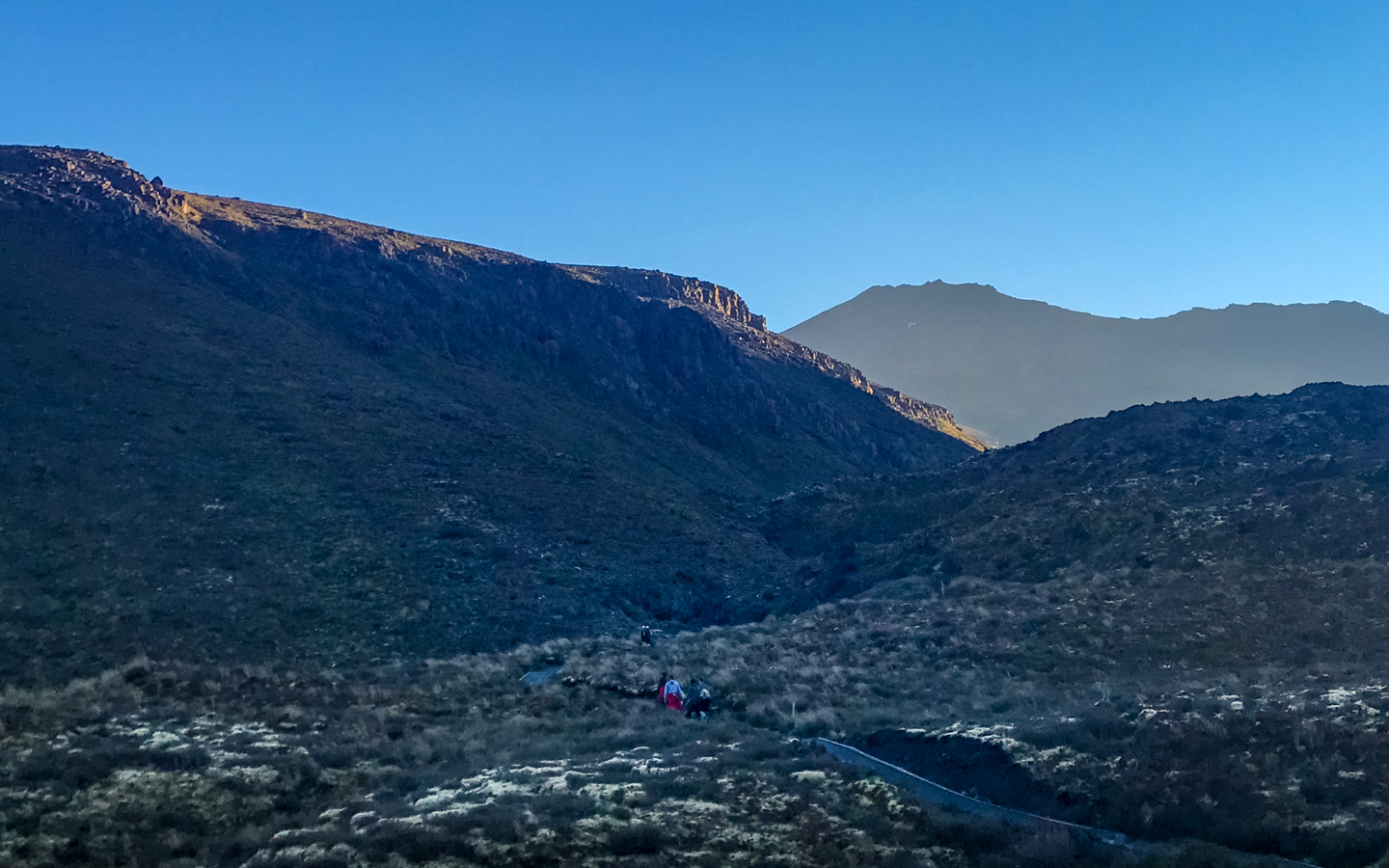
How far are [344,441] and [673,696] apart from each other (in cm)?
3719

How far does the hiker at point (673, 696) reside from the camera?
21.6 metres

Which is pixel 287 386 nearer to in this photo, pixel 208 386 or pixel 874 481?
pixel 208 386

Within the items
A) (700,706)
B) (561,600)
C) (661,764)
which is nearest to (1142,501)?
(561,600)

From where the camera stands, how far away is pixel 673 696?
21.8m

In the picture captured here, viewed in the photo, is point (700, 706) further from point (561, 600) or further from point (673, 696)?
point (561, 600)

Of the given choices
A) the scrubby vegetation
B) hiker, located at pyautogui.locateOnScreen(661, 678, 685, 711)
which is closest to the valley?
the scrubby vegetation

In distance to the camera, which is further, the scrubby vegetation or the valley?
the valley

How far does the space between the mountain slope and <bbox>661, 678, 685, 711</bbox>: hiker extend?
39.2 feet

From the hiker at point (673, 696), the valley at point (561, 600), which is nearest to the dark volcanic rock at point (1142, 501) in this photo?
the valley at point (561, 600)

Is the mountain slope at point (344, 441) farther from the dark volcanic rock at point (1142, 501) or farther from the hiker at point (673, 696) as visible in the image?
the hiker at point (673, 696)

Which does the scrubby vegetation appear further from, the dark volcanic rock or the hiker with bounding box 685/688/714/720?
the dark volcanic rock

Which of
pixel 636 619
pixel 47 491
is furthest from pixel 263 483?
pixel 636 619

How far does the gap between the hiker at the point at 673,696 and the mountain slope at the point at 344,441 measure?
1196cm

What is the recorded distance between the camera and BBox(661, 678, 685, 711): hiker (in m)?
21.6
